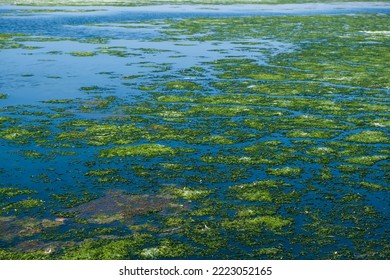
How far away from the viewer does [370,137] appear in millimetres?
30891

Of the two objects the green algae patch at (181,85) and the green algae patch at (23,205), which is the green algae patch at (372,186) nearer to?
the green algae patch at (23,205)

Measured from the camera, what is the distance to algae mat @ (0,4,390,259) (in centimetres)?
1919

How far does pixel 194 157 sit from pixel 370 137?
36.4 feet

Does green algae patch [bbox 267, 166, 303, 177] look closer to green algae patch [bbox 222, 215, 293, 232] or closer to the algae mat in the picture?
the algae mat

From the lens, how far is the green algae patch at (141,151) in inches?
1096

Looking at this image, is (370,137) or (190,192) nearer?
(190,192)

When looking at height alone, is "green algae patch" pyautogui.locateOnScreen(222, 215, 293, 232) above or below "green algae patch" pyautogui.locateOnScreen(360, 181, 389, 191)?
above

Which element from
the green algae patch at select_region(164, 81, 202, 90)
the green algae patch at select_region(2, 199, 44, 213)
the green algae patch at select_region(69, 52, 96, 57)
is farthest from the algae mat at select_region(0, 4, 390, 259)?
the green algae patch at select_region(69, 52, 96, 57)

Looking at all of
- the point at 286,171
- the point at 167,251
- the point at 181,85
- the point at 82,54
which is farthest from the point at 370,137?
the point at 82,54

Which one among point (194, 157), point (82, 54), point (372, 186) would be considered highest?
point (82, 54)

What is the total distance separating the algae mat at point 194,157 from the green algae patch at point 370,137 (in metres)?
0.12

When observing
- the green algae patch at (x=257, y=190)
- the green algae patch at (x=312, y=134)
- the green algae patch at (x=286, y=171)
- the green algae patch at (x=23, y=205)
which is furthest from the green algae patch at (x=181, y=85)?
the green algae patch at (x=23, y=205)

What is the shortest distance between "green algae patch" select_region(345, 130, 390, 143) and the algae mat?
0.38 ft

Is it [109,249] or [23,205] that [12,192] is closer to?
[23,205]
